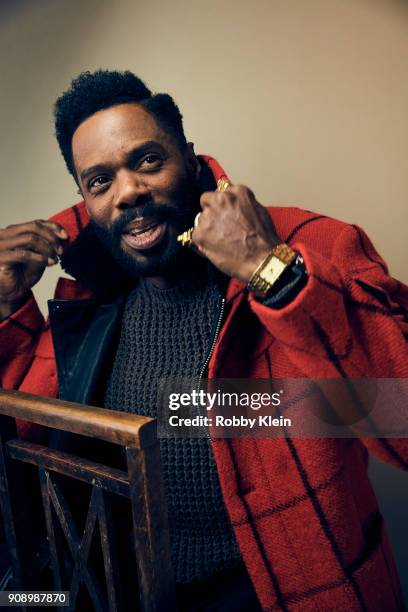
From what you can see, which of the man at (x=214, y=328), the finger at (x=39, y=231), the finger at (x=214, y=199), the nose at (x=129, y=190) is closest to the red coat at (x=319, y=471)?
the man at (x=214, y=328)

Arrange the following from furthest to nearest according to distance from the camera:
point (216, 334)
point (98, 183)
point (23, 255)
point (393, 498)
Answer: point (393, 498), point (23, 255), point (98, 183), point (216, 334)

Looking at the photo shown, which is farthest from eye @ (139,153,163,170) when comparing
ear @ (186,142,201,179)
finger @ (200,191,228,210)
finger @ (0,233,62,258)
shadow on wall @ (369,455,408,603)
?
shadow on wall @ (369,455,408,603)

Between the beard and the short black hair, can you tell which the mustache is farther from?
the short black hair

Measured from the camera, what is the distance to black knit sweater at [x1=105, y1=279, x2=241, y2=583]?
0.89 meters

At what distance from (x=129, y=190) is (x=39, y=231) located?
0.33 meters

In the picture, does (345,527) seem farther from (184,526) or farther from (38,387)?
(38,387)

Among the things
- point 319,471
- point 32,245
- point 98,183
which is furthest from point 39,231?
point 319,471

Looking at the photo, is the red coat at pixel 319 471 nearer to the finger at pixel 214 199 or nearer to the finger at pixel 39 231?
the finger at pixel 214 199

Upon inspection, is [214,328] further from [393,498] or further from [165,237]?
[393,498]

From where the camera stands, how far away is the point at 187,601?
908 millimetres

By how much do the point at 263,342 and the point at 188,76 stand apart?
2.72 ft

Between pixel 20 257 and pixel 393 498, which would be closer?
pixel 20 257

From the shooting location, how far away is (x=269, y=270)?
2.17 ft

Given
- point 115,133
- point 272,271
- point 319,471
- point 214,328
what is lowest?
point 319,471
